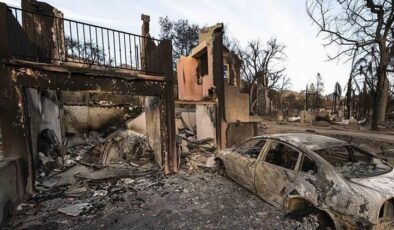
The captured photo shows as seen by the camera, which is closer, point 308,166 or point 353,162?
point 308,166

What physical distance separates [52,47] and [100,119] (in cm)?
549

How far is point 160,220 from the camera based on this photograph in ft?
16.5

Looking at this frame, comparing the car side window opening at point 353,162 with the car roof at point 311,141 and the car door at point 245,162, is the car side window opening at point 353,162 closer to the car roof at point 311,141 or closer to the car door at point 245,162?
the car roof at point 311,141

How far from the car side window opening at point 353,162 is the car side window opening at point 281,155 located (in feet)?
2.24

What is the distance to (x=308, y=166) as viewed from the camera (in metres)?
4.66

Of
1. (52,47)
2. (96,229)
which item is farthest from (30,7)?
(96,229)

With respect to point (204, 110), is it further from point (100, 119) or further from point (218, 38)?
point (100, 119)

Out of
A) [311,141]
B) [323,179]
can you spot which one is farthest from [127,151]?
[323,179]

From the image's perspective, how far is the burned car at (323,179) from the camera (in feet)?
12.1

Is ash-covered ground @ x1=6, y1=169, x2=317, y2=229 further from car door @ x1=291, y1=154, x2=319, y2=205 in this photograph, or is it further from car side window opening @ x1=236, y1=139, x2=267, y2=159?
car side window opening @ x1=236, y1=139, x2=267, y2=159

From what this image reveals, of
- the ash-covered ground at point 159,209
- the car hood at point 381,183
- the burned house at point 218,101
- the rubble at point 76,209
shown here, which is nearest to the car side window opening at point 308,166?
the car hood at point 381,183

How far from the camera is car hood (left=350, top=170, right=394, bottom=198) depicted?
12.2 ft

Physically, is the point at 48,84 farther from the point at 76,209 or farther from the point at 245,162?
the point at 245,162

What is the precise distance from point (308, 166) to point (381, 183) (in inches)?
41.2
